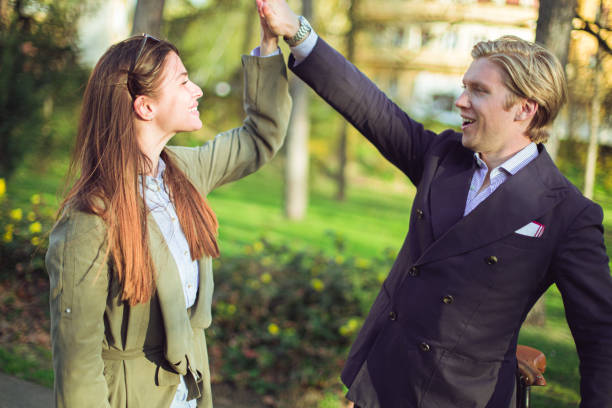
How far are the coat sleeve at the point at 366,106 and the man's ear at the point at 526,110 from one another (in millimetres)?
360

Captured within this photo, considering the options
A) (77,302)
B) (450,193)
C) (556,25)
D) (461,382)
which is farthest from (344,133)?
(77,302)

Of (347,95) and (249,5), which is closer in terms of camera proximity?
(347,95)

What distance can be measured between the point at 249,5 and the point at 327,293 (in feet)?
41.6

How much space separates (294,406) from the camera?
370 centimetres

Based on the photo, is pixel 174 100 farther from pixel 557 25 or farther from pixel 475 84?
pixel 557 25

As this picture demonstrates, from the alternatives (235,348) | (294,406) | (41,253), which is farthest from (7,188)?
(294,406)

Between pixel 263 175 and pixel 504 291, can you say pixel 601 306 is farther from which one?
pixel 263 175

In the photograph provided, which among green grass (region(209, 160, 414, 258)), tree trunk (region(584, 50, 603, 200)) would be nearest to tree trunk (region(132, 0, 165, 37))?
green grass (region(209, 160, 414, 258))

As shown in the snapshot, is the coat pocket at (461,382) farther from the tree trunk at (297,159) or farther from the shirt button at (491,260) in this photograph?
the tree trunk at (297,159)

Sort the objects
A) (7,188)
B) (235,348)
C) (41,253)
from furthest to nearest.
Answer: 1. (7,188)
2. (41,253)
3. (235,348)

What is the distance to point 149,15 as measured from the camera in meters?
4.99

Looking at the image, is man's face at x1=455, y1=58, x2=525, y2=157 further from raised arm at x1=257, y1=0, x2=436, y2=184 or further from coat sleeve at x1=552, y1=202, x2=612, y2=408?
coat sleeve at x1=552, y1=202, x2=612, y2=408

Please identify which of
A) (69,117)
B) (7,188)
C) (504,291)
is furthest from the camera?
(69,117)

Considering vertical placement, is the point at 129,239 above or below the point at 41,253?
above
